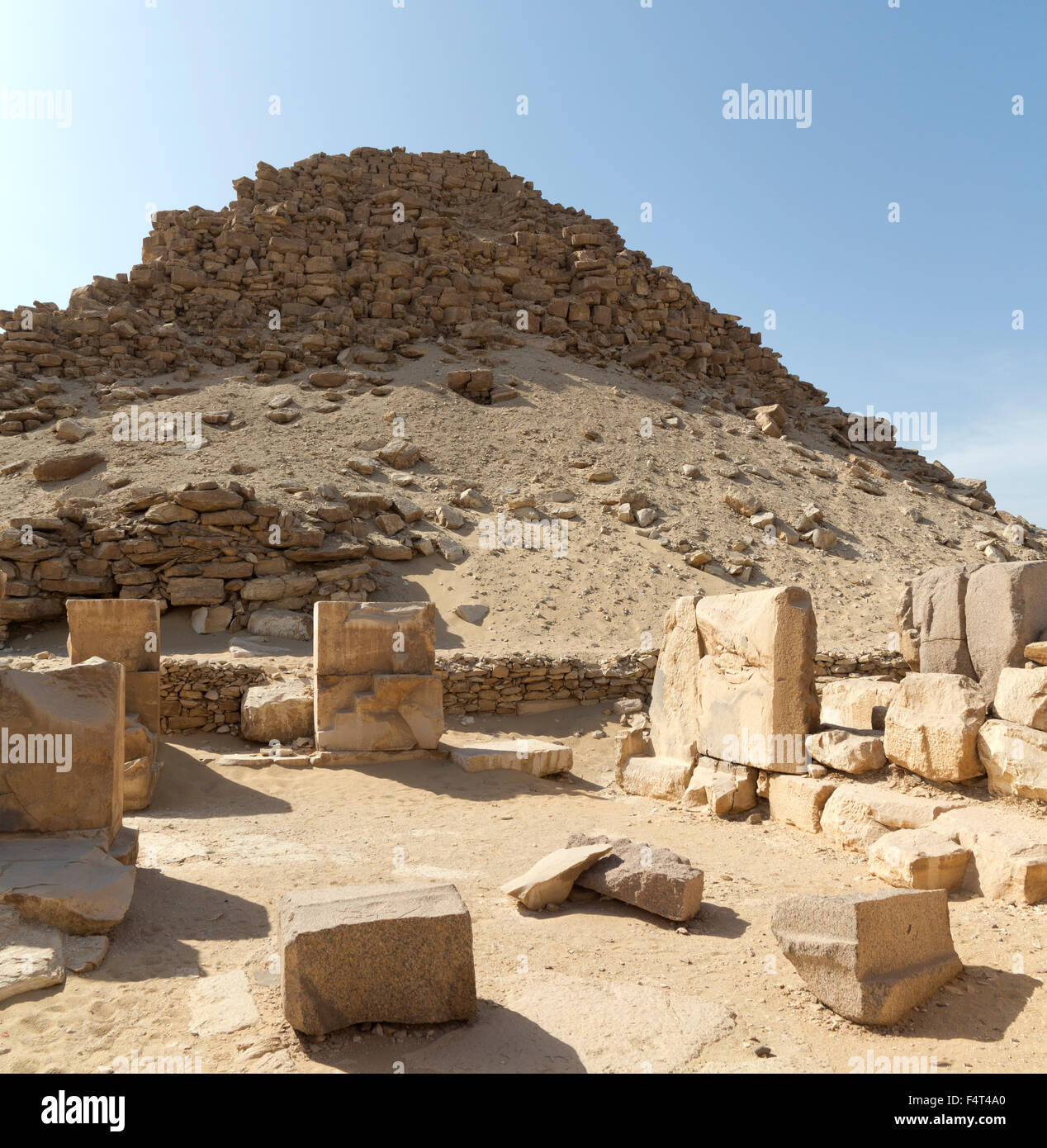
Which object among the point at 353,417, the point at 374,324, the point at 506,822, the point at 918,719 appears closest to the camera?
the point at 918,719

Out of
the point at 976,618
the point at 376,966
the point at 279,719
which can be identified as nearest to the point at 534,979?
the point at 376,966

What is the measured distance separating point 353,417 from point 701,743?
1539 centimetres

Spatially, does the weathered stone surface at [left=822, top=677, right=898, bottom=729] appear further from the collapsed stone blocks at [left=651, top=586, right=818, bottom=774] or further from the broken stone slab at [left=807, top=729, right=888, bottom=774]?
the collapsed stone blocks at [left=651, top=586, right=818, bottom=774]

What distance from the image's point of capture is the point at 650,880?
438 cm

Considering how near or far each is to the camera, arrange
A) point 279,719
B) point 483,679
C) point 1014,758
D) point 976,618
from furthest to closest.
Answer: point 483,679
point 279,719
point 976,618
point 1014,758

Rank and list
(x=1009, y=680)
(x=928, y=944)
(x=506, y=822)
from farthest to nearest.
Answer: (x=506, y=822), (x=1009, y=680), (x=928, y=944)

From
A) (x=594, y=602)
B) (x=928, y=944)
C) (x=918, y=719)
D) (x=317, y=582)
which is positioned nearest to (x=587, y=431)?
(x=594, y=602)

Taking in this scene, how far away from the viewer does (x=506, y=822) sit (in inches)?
272

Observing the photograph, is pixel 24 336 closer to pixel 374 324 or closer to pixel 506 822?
pixel 374 324

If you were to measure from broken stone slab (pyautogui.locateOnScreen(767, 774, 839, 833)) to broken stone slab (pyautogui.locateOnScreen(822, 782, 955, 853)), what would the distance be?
0.42ft

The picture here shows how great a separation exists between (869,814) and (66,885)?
4510 millimetres

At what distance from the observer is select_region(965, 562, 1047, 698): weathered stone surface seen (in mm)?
5430

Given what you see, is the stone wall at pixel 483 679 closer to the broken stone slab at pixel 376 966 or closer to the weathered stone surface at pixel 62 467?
the weathered stone surface at pixel 62 467

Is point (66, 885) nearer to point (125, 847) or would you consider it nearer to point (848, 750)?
point (125, 847)
